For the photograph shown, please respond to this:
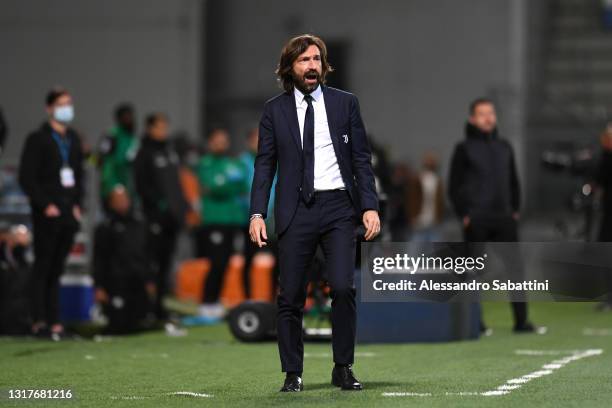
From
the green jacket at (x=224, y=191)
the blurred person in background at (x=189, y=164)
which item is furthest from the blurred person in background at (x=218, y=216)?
the blurred person in background at (x=189, y=164)

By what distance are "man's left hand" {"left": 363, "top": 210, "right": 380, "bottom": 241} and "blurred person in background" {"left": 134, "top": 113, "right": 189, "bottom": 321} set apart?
7.42 meters

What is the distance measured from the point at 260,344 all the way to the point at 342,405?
4749 millimetres

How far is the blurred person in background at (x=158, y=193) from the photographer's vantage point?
15.9 metres

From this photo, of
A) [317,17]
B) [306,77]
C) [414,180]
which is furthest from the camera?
[317,17]

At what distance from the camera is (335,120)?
28.5 feet

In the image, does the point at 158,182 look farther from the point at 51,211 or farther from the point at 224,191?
the point at 51,211

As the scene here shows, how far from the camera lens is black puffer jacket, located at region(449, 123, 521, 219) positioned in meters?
13.7

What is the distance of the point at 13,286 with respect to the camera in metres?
13.9

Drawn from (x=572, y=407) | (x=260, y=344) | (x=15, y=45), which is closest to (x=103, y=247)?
(x=260, y=344)

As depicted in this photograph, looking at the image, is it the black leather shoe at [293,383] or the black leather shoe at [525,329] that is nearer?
the black leather shoe at [293,383]

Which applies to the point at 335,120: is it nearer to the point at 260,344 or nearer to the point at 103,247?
the point at 260,344

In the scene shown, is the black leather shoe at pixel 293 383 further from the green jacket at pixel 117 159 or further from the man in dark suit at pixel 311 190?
the green jacket at pixel 117 159

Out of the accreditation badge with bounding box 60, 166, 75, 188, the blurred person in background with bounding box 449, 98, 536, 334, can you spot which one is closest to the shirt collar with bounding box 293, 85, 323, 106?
the accreditation badge with bounding box 60, 166, 75, 188

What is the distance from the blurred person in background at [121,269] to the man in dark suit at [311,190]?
6276mm
